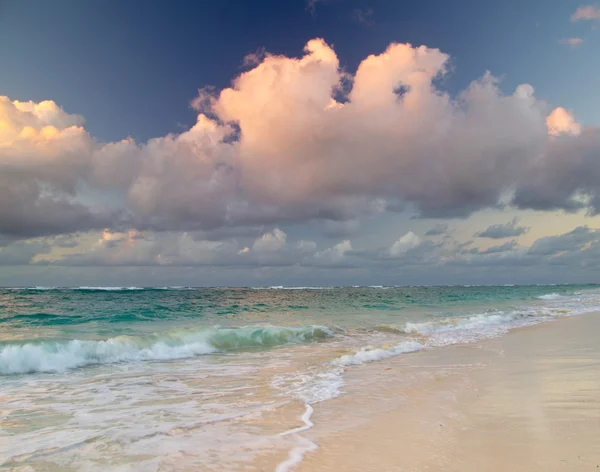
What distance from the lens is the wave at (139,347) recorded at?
10.4 meters

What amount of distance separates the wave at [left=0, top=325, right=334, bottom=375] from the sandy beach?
20.3 ft

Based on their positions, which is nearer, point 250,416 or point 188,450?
point 188,450

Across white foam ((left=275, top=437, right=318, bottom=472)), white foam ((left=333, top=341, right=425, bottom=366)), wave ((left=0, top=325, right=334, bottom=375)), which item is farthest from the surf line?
wave ((left=0, top=325, right=334, bottom=375))

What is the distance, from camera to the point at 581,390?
666cm

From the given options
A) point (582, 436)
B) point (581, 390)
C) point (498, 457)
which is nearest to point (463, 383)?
point (581, 390)

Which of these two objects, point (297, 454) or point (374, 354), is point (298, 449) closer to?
point (297, 454)

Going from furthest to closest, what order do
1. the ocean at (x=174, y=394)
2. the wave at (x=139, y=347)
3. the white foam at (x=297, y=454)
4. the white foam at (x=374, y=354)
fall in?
1. the white foam at (x=374, y=354)
2. the wave at (x=139, y=347)
3. the ocean at (x=174, y=394)
4. the white foam at (x=297, y=454)

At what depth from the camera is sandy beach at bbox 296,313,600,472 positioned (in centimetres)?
418

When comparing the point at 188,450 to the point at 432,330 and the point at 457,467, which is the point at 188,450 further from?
the point at 432,330

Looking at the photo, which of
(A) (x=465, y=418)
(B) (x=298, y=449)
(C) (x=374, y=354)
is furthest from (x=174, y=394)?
(C) (x=374, y=354)

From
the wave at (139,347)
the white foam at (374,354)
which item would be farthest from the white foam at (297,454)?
the wave at (139,347)

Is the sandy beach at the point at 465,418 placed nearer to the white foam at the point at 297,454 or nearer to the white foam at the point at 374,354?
the white foam at the point at 297,454

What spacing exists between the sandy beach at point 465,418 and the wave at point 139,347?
20.3ft

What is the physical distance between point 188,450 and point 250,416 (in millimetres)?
1427
